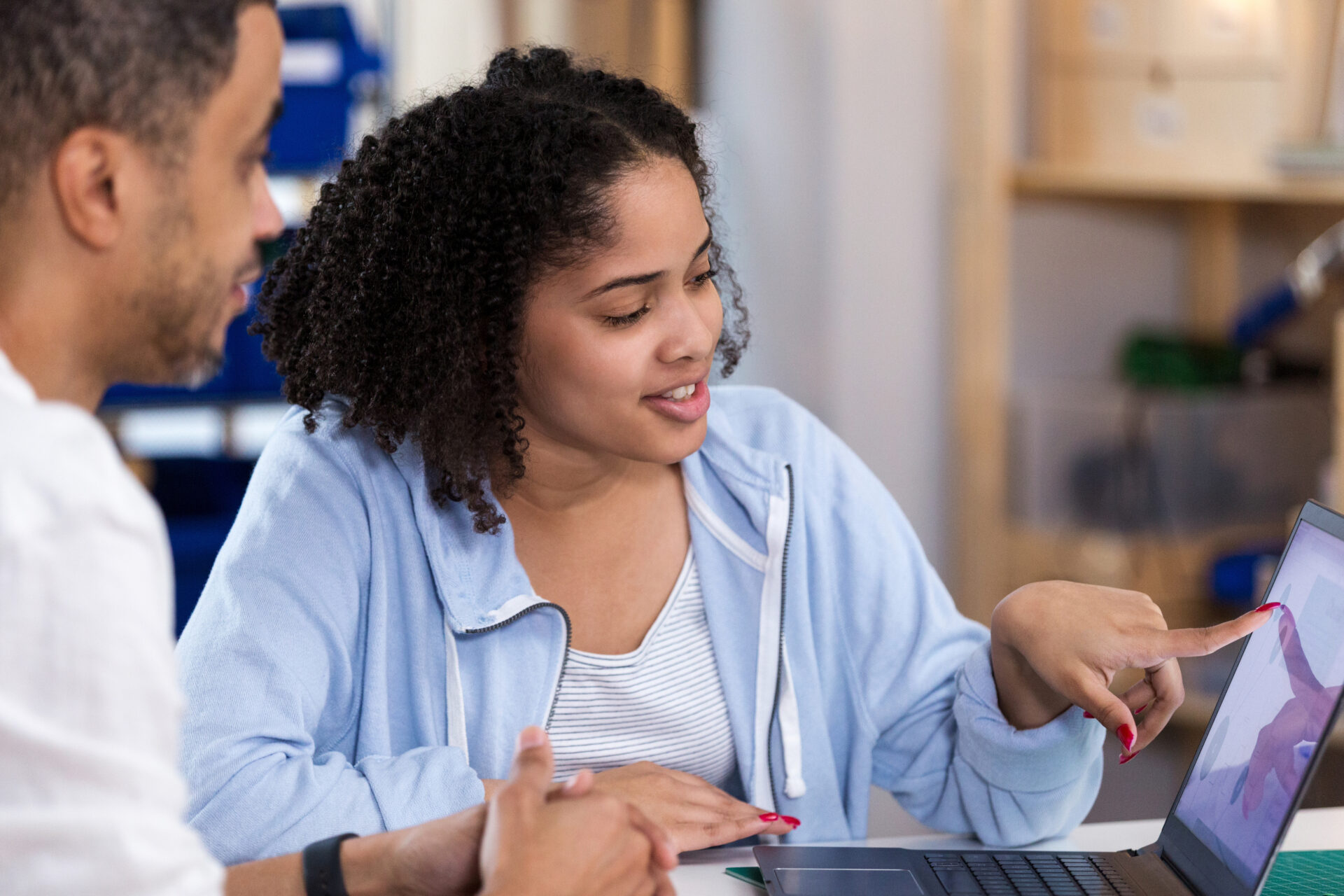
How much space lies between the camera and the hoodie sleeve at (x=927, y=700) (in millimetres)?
1044

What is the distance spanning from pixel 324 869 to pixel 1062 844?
547 mm

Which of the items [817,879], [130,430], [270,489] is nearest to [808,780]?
[817,879]

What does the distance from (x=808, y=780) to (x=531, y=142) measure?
0.57 meters

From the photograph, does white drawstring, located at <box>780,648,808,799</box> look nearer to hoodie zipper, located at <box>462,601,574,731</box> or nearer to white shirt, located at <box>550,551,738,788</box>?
white shirt, located at <box>550,551,738,788</box>

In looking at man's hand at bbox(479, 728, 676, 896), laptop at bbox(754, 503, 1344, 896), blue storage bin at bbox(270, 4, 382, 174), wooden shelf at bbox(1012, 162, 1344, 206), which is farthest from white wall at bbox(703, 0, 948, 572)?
man's hand at bbox(479, 728, 676, 896)

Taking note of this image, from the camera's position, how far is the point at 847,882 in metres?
0.91

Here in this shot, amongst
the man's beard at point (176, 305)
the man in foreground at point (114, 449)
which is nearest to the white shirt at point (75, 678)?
the man in foreground at point (114, 449)

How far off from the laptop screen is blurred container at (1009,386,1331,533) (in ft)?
6.34

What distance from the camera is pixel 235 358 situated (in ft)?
9.29

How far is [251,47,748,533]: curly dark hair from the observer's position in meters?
1.09

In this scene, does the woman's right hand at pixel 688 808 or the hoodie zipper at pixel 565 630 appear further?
the hoodie zipper at pixel 565 630

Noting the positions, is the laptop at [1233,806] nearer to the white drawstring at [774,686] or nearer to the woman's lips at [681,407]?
the white drawstring at [774,686]

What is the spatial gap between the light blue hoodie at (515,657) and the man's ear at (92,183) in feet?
1.32

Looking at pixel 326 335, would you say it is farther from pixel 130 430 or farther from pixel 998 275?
pixel 130 430
